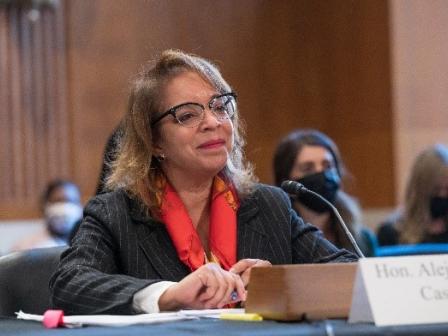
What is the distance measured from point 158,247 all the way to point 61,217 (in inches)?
156

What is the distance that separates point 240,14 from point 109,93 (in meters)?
1.46

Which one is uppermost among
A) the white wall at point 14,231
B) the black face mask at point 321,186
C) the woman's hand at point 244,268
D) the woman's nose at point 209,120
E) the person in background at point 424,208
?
the woman's nose at point 209,120

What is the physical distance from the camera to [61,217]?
6758mm

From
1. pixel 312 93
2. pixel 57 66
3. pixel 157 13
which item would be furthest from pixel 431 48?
pixel 57 66

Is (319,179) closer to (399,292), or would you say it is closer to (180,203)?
(180,203)

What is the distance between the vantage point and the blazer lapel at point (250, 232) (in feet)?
9.68

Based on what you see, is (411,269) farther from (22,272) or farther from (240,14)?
(240,14)

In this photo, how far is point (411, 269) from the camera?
2055mm

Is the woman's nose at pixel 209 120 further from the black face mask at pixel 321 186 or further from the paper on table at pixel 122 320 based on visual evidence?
the black face mask at pixel 321 186

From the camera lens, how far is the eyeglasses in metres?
2.93

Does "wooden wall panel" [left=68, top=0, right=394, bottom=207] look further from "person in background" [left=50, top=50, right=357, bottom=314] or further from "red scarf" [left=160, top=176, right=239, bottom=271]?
"red scarf" [left=160, top=176, right=239, bottom=271]

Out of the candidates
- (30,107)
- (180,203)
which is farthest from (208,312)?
(30,107)

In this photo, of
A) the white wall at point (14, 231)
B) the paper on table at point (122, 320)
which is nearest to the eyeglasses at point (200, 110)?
the paper on table at point (122, 320)

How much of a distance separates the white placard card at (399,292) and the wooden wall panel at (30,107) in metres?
5.84
